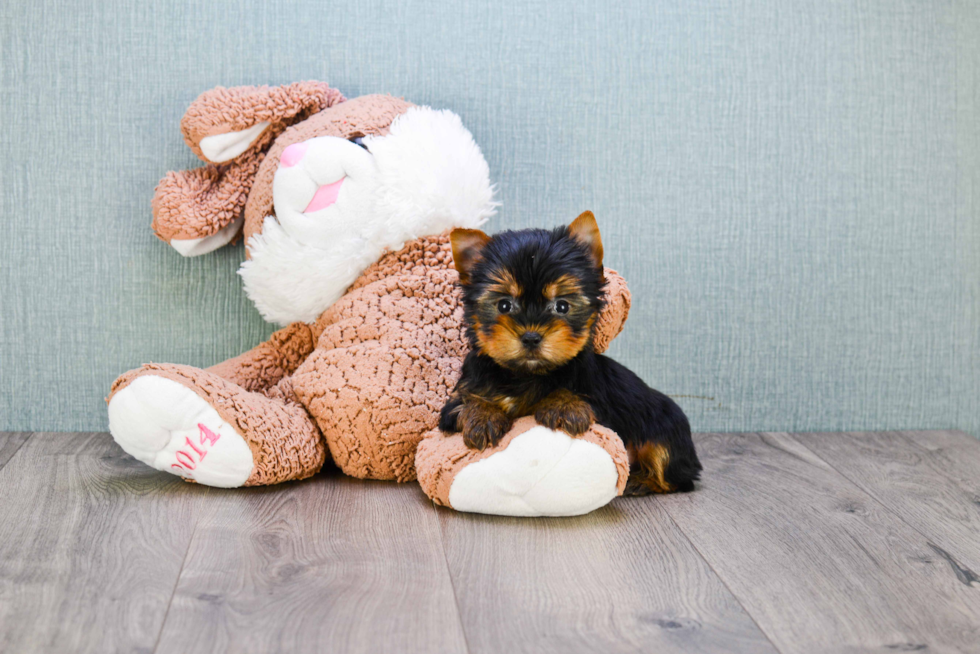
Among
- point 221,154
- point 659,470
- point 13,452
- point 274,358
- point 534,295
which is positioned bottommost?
point 13,452

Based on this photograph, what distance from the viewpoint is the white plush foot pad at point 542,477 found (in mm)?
1376

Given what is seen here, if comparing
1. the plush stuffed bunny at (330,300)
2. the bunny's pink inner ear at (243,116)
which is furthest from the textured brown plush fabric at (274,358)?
the bunny's pink inner ear at (243,116)

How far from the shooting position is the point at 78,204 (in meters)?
1.95

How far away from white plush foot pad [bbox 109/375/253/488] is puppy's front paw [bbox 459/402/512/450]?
0.42 metres

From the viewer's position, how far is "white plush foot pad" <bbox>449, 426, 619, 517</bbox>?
138cm

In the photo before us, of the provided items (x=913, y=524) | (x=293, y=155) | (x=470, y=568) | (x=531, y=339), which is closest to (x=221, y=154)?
(x=293, y=155)

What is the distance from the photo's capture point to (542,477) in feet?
4.53

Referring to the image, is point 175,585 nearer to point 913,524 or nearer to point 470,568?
point 470,568

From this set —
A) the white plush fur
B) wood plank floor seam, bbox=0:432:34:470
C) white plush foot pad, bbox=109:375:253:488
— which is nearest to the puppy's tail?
the white plush fur

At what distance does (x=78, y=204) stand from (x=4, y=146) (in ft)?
0.69

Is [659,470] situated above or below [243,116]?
below

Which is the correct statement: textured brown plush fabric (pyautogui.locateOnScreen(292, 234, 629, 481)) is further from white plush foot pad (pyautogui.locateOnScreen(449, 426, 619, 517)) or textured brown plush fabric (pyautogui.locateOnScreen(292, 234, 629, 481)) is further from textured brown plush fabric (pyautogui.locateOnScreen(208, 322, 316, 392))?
white plush foot pad (pyautogui.locateOnScreen(449, 426, 619, 517))

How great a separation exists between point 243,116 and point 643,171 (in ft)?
3.13

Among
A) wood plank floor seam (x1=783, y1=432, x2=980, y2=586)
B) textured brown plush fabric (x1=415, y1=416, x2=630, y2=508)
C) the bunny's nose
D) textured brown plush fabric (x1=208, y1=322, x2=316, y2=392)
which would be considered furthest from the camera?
textured brown plush fabric (x1=208, y1=322, x2=316, y2=392)
